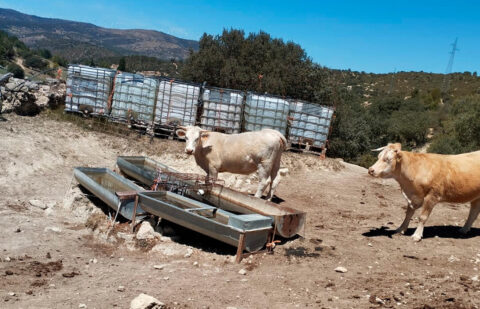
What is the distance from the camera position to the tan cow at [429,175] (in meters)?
8.09

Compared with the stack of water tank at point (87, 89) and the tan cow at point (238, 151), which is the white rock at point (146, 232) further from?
the stack of water tank at point (87, 89)

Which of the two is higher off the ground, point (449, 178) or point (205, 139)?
point (449, 178)

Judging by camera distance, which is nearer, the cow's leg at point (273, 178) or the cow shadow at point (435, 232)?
the cow shadow at point (435, 232)

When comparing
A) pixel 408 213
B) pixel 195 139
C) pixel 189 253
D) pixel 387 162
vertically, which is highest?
pixel 387 162

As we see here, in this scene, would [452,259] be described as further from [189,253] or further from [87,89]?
[87,89]

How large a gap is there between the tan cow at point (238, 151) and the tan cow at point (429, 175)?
285 centimetres

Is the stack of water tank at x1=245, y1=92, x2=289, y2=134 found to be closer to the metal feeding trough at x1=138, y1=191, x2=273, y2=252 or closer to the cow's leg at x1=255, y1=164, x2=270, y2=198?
the cow's leg at x1=255, y1=164, x2=270, y2=198

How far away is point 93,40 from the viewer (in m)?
103

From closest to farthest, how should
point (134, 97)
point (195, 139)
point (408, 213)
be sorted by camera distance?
1. point (408, 213)
2. point (195, 139)
3. point (134, 97)

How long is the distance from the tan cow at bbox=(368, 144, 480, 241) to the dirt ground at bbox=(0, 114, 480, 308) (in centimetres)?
89

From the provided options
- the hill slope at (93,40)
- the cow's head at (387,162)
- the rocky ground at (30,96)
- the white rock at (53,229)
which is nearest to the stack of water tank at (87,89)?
the rocky ground at (30,96)

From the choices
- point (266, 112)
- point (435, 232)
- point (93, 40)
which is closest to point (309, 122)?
point (266, 112)

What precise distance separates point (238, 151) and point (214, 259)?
11.9 feet

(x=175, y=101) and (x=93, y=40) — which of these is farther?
(x=93, y=40)
